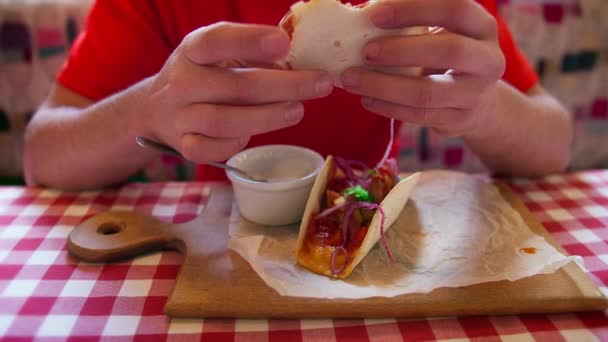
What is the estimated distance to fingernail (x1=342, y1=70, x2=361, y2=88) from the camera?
0.84m

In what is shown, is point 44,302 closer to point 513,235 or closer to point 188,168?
point 513,235

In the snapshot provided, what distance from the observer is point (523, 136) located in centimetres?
115

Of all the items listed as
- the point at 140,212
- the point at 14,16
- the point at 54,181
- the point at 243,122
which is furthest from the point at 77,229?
the point at 14,16

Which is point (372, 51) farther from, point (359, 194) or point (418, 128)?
point (418, 128)

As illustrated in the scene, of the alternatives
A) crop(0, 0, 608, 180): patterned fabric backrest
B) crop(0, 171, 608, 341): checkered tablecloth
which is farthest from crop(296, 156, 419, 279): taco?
crop(0, 0, 608, 180): patterned fabric backrest

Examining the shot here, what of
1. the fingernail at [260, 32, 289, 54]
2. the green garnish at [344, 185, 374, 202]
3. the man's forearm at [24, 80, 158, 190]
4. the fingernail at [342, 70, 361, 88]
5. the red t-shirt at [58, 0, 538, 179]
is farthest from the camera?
the red t-shirt at [58, 0, 538, 179]

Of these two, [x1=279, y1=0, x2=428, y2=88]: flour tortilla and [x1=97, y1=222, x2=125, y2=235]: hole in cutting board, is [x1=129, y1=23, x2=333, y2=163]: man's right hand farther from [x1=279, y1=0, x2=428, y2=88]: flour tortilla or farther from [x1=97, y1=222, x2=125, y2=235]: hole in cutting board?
[x1=97, y1=222, x2=125, y2=235]: hole in cutting board

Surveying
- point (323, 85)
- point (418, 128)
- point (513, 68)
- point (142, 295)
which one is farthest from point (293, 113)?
point (418, 128)

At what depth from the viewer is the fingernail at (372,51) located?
0.79 meters

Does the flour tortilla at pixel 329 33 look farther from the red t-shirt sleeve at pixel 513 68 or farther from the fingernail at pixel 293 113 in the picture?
the red t-shirt sleeve at pixel 513 68

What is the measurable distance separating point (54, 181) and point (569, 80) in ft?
5.98

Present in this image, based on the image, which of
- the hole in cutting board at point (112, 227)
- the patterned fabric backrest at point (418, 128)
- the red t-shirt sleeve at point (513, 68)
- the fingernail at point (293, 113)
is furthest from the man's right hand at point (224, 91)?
the patterned fabric backrest at point (418, 128)

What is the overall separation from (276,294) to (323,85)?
0.33 m

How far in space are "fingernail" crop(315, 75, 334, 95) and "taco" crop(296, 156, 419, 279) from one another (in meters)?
0.20
